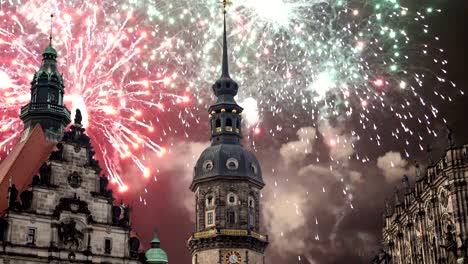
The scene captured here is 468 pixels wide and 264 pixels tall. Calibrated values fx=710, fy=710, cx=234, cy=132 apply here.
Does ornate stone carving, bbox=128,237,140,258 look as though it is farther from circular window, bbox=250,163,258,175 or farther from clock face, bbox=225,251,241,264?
circular window, bbox=250,163,258,175

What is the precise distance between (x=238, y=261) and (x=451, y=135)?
120ft

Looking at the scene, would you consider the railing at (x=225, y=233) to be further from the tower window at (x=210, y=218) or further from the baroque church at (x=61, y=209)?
the baroque church at (x=61, y=209)

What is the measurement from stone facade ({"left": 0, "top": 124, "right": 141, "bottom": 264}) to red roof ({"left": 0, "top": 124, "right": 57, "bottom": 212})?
2.79 m

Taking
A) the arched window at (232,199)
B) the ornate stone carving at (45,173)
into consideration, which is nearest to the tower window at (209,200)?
the arched window at (232,199)

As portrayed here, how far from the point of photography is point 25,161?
206ft

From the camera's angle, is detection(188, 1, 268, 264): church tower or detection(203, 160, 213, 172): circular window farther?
detection(203, 160, 213, 172): circular window

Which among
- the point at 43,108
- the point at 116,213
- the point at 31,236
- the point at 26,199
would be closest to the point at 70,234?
the point at 31,236

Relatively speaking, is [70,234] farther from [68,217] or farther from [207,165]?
[207,165]

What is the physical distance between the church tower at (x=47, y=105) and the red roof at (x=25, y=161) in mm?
3215

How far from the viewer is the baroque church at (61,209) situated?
182 ft

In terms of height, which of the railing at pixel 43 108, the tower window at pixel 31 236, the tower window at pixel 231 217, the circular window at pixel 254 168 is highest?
the circular window at pixel 254 168

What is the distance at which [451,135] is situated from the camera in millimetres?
60125

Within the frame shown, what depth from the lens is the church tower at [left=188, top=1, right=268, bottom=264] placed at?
291 feet

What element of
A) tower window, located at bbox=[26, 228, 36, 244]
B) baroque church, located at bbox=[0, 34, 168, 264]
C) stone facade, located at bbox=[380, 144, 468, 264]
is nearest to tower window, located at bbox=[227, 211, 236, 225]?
stone facade, located at bbox=[380, 144, 468, 264]
